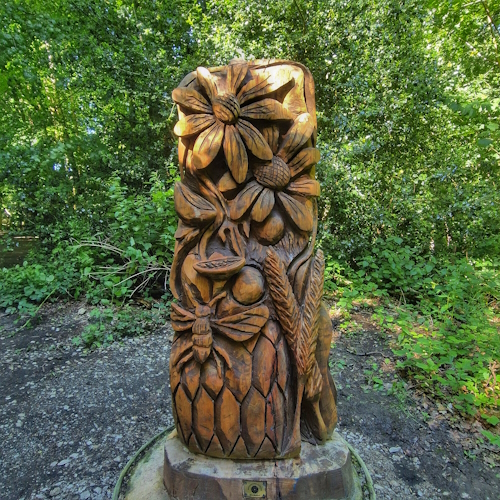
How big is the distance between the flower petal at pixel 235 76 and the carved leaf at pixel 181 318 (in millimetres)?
975

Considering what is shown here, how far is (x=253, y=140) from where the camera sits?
154 centimetres

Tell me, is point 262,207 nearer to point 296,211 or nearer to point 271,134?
point 296,211

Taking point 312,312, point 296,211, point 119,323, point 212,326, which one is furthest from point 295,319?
point 119,323

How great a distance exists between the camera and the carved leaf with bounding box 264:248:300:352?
4.97ft

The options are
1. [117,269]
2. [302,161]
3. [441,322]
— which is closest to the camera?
[302,161]

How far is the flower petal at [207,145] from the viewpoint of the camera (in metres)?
1.53

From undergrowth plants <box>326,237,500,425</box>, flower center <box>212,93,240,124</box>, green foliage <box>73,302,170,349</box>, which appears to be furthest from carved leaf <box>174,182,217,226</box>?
green foliage <box>73,302,170,349</box>

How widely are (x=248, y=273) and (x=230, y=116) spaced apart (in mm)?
668

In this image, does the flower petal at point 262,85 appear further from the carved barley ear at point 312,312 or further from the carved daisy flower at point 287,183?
the carved barley ear at point 312,312

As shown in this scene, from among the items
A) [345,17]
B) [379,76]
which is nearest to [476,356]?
[379,76]

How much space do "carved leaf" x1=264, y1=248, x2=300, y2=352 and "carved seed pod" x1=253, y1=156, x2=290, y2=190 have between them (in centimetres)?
31

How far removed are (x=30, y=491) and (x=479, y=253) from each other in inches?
235

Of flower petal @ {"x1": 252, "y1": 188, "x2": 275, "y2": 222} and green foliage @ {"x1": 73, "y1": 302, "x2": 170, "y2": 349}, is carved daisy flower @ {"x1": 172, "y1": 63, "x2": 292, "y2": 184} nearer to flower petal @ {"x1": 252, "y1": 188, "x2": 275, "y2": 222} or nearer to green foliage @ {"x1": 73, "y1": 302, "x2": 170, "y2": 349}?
flower petal @ {"x1": 252, "y1": 188, "x2": 275, "y2": 222}

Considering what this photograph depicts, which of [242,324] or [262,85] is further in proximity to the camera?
[262,85]
